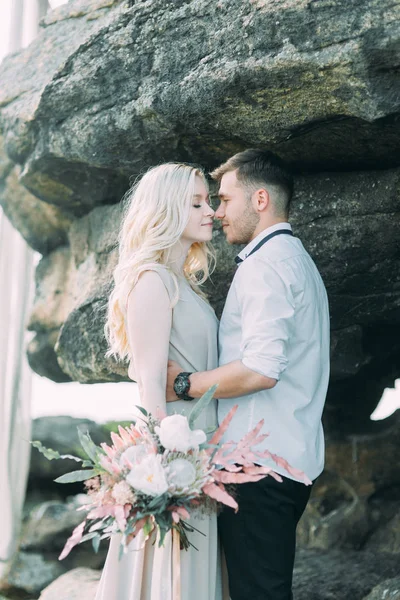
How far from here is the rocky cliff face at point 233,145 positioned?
423cm

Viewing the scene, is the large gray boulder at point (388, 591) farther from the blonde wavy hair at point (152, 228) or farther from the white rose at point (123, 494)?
the white rose at point (123, 494)

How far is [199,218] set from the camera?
411 centimetres

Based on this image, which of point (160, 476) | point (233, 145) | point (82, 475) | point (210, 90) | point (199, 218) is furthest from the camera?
point (233, 145)

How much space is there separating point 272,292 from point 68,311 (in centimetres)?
307

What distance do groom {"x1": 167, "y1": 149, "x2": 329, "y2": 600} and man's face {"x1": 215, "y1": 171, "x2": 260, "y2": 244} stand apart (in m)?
0.15

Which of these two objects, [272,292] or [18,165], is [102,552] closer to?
[18,165]

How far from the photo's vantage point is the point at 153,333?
12.4 ft

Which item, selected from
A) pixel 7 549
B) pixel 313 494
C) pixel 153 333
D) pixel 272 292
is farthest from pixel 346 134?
pixel 7 549

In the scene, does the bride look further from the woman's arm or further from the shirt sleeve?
the shirt sleeve

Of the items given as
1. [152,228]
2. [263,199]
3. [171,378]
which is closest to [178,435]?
[171,378]

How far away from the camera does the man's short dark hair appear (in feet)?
13.6

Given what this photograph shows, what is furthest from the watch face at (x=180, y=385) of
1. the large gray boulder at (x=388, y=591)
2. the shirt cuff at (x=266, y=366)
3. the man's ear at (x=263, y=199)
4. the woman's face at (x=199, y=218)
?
the large gray boulder at (x=388, y=591)

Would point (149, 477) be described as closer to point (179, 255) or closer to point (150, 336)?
point (150, 336)

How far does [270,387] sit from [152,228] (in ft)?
3.14
